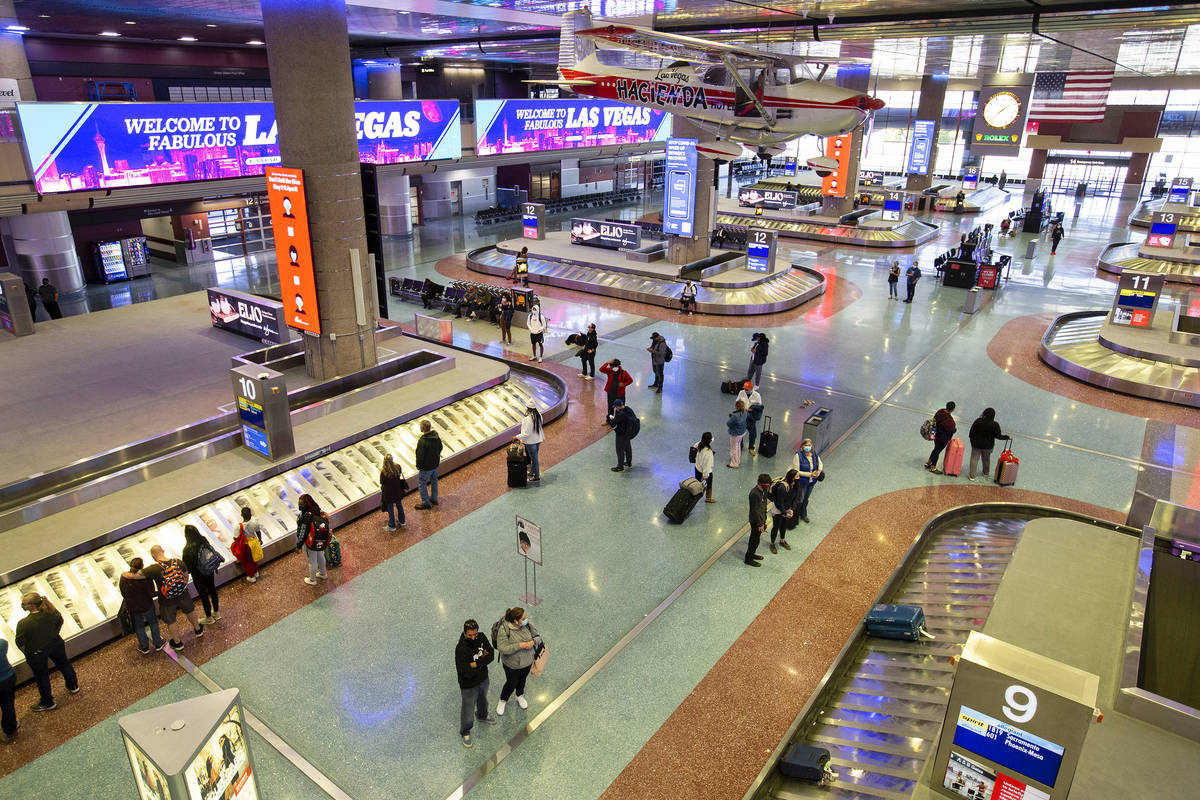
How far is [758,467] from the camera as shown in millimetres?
12250

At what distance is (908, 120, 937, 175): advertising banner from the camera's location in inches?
1691

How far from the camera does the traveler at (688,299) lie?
21.0 meters

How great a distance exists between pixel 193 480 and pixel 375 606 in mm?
3881

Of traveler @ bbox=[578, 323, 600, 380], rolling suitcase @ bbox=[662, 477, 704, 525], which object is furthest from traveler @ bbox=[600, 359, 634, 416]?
rolling suitcase @ bbox=[662, 477, 704, 525]

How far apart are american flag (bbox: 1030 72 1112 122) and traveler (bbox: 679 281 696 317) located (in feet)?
43.2

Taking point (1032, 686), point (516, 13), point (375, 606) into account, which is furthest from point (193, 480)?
point (516, 13)

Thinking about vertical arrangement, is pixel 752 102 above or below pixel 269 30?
below

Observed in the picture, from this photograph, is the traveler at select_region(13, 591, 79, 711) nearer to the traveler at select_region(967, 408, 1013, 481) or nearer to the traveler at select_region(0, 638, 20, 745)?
the traveler at select_region(0, 638, 20, 745)

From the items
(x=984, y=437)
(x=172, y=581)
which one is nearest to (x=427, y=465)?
(x=172, y=581)

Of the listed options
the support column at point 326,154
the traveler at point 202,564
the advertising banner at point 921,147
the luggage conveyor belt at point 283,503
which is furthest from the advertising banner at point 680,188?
the advertising banner at point 921,147

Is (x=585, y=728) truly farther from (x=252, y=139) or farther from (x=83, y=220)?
(x=83, y=220)

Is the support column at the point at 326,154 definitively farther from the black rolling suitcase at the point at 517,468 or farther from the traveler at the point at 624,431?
the traveler at the point at 624,431

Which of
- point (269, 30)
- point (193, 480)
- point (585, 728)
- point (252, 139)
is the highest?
point (269, 30)

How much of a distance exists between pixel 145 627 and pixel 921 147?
47.3 meters
